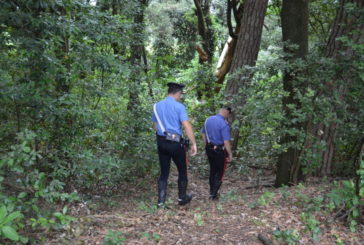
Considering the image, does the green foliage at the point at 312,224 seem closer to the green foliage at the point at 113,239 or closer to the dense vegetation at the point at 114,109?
the dense vegetation at the point at 114,109

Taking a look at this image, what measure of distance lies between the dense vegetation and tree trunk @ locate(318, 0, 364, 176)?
21 millimetres

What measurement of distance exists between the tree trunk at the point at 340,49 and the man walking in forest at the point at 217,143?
5.78 ft

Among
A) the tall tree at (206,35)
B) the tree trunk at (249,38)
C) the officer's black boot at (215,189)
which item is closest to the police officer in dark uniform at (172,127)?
the officer's black boot at (215,189)

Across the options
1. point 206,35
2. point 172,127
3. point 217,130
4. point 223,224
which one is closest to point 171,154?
point 172,127

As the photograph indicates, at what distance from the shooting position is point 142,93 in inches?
333

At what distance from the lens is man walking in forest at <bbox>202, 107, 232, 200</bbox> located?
696cm

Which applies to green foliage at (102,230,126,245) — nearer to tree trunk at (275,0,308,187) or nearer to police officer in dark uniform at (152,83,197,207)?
police officer in dark uniform at (152,83,197,207)

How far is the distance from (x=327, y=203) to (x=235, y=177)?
15.7ft

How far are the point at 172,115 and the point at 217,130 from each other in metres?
1.48

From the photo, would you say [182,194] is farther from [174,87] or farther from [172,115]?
[174,87]

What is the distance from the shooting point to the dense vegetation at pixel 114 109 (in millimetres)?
4276

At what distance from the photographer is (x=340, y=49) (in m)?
6.16

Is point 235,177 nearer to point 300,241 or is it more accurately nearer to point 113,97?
point 113,97

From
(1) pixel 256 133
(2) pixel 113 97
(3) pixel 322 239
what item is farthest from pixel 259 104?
(2) pixel 113 97
